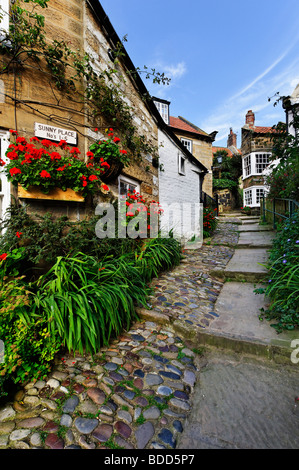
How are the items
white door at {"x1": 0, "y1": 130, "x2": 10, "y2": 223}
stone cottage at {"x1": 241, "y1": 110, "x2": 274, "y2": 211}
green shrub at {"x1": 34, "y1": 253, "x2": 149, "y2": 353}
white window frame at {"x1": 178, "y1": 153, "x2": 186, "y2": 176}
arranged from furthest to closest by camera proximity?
stone cottage at {"x1": 241, "y1": 110, "x2": 274, "y2": 211} < white window frame at {"x1": 178, "y1": 153, "x2": 186, "y2": 176} < white door at {"x1": 0, "y1": 130, "x2": 10, "y2": 223} < green shrub at {"x1": 34, "y1": 253, "x2": 149, "y2": 353}

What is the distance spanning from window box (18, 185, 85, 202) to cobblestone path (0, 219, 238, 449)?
6.20 ft

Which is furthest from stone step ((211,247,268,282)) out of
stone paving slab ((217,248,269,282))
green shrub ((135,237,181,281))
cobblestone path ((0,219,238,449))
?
cobblestone path ((0,219,238,449))

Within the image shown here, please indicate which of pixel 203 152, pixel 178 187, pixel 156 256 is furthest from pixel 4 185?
pixel 203 152

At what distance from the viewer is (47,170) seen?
2.63m

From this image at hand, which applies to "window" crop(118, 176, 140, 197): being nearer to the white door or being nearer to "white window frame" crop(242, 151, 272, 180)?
the white door

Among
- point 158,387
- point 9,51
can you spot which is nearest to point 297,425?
point 158,387

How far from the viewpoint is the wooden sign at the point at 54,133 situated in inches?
114

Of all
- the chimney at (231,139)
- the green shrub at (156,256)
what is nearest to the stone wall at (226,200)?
the chimney at (231,139)

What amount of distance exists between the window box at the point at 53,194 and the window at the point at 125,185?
129 cm

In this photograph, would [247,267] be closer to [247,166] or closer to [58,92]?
[58,92]

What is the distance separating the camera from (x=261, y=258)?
4457 mm

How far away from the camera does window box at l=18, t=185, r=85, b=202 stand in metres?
2.65

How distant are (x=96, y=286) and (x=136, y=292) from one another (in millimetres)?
811

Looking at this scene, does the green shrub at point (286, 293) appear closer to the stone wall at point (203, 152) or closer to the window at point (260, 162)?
the stone wall at point (203, 152)
